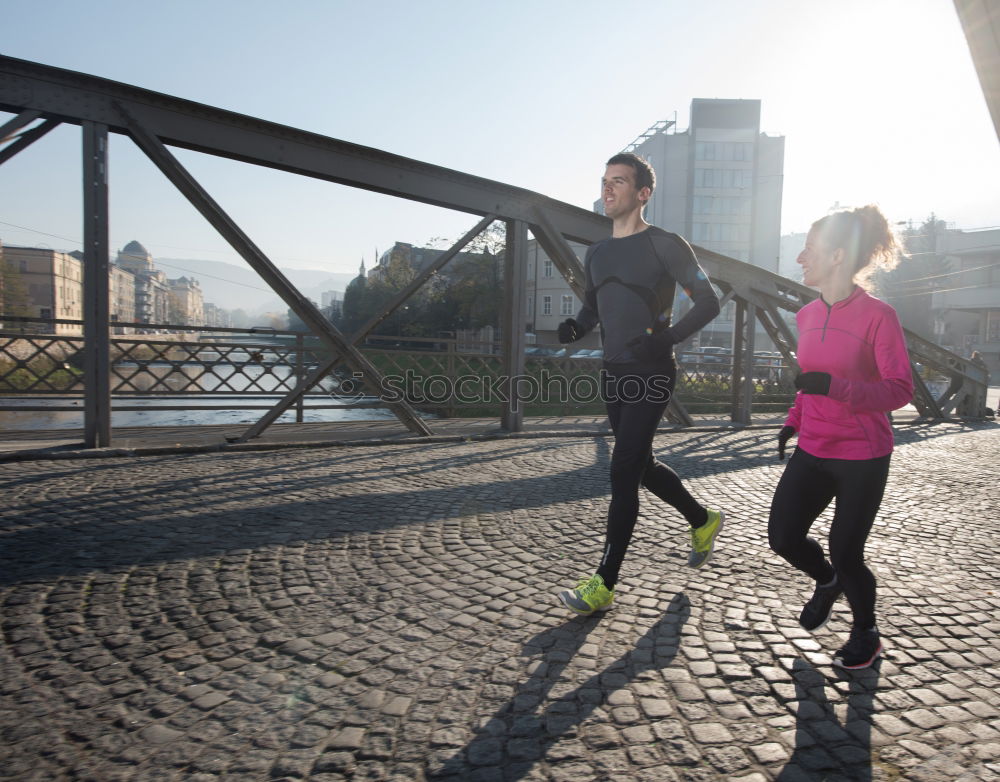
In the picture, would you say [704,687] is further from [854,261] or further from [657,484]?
[854,261]

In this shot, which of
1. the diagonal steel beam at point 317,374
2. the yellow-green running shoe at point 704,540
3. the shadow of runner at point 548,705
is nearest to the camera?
the shadow of runner at point 548,705

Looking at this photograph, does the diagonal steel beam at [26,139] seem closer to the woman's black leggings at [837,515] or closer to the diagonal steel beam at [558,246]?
the diagonal steel beam at [558,246]

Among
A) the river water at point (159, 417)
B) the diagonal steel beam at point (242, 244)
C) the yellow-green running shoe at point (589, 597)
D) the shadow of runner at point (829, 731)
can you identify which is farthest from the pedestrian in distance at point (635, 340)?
the river water at point (159, 417)

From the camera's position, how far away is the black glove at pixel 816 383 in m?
2.05

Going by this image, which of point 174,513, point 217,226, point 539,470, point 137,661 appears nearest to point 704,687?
point 137,661

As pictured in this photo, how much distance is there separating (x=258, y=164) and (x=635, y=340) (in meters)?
5.14

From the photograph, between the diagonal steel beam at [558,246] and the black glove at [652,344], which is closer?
the black glove at [652,344]

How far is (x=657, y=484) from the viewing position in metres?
2.96

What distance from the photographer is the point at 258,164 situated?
6.21m

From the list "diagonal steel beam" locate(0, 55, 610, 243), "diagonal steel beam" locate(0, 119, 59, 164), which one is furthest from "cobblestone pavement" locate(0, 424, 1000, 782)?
"diagonal steel beam" locate(0, 55, 610, 243)

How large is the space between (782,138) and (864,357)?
6750 centimetres

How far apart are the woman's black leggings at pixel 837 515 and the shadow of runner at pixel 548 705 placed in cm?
56

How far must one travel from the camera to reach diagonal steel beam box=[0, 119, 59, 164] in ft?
16.6

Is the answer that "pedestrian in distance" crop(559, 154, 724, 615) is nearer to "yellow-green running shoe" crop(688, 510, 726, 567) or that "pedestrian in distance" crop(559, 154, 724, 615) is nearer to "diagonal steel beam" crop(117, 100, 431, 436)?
"yellow-green running shoe" crop(688, 510, 726, 567)
